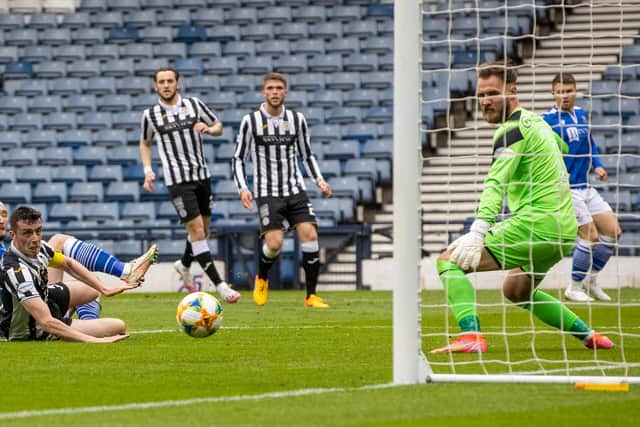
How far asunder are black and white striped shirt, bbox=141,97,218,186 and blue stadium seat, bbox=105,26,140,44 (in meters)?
12.8

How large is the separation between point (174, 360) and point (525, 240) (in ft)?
6.65

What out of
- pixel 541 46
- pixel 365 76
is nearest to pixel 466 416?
pixel 365 76

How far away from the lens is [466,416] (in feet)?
15.4

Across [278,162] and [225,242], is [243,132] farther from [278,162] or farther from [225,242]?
[225,242]

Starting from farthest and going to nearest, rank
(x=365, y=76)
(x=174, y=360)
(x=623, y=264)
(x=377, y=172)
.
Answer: (x=365, y=76), (x=377, y=172), (x=623, y=264), (x=174, y=360)

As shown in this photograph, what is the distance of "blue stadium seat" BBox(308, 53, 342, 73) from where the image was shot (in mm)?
23781

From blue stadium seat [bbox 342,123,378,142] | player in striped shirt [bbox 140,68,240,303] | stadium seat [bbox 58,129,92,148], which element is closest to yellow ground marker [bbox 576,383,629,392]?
player in striped shirt [bbox 140,68,240,303]

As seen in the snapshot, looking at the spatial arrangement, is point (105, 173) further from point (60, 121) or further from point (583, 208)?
point (583, 208)

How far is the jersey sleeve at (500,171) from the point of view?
646cm

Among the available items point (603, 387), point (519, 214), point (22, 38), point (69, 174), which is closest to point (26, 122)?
point (69, 174)

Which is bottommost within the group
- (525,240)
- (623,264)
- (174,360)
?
(623,264)

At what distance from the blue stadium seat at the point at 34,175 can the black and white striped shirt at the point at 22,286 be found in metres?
13.9

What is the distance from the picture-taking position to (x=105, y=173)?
71.7ft

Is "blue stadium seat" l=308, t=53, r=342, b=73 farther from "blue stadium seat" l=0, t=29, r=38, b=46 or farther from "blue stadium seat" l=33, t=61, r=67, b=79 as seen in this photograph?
"blue stadium seat" l=0, t=29, r=38, b=46
